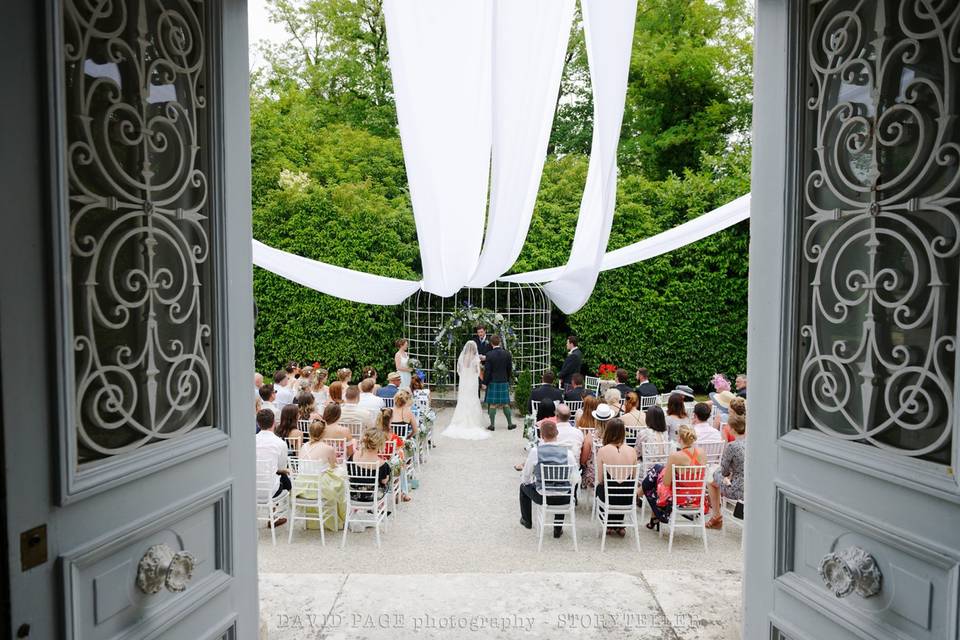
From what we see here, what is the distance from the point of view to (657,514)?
586cm

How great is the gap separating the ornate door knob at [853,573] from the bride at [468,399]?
Result: 26.1 feet

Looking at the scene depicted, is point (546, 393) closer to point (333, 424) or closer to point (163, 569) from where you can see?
point (333, 424)

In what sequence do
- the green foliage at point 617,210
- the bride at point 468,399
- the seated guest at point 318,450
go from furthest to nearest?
the green foliage at point 617,210
the bride at point 468,399
the seated guest at point 318,450

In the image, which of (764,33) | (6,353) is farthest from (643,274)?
(6,353)

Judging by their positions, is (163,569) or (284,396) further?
(284,396)

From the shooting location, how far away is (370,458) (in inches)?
229

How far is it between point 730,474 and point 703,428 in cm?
86

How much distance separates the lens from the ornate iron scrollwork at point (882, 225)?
5.51 feet

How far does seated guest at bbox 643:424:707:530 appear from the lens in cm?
562

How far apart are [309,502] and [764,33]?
519 cm

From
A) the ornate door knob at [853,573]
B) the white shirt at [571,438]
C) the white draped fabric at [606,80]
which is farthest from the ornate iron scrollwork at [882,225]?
the white shirt at [571,438]

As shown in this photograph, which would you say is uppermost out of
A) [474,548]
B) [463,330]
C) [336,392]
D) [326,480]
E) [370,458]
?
[463,330]

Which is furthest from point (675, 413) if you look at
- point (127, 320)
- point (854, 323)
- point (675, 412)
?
point (127, 320)

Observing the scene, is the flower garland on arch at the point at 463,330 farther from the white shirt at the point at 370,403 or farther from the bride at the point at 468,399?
the white shirt at the point at 370,403
